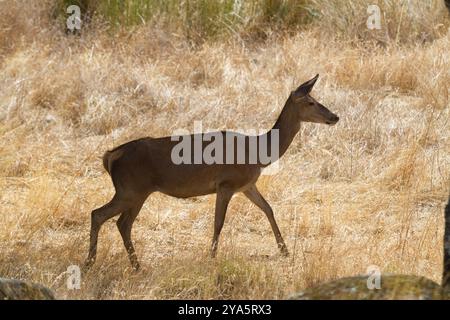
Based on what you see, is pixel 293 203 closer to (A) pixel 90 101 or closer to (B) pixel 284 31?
(A) pixel 90 101

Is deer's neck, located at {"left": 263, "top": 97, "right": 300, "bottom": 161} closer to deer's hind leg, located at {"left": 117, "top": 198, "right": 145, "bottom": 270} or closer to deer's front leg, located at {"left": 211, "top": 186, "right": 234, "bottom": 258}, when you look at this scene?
deer's front leg, located at {"left": 211, "top": 186, "right": 234, "bottom": 258}

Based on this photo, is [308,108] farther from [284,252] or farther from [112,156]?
[112,156]

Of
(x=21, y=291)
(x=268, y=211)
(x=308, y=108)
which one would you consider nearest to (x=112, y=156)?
(x=268, y=211)

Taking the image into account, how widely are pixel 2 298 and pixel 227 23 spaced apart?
940cm

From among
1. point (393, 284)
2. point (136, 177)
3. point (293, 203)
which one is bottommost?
point (293, 203)

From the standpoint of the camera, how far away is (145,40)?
47.1 feet

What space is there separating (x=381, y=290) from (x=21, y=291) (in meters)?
1.99

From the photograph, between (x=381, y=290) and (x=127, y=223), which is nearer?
(x=381, y=290)

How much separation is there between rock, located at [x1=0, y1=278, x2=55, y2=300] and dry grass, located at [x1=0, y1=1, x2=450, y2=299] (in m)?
1.30

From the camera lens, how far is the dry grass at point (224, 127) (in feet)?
27.2

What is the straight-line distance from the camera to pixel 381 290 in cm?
585

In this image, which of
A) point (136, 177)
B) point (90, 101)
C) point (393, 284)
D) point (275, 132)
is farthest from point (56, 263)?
point (90, 101)

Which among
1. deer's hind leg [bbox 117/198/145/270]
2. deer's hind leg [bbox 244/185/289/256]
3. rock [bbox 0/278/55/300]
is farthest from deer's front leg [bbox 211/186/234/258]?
rock [bbox 0/278/55/300]
